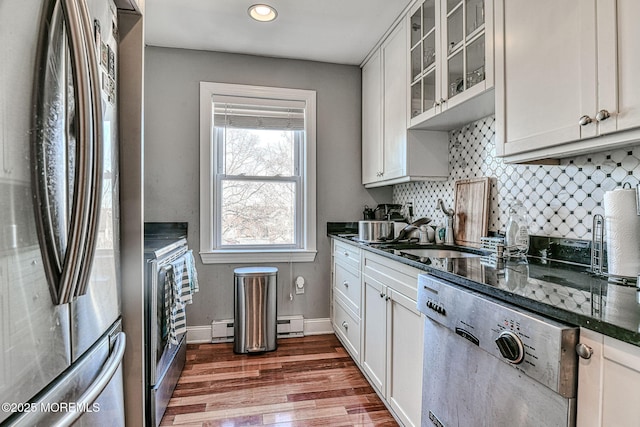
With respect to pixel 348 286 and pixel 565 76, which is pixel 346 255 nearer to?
pixel 348 286

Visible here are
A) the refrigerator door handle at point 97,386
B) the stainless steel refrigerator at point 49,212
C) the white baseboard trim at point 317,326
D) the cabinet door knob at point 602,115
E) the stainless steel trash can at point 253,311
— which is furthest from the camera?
the white baseboard trim at point 317,326

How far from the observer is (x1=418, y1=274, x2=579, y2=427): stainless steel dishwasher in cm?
81

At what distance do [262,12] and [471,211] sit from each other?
192 cm

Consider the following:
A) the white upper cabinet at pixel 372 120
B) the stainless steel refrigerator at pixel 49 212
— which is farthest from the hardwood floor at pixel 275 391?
the white upper cabinet at pixel 372 120

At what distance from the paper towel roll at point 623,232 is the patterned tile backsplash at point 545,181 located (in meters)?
0.23

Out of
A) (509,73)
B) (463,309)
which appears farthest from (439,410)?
(509,73)

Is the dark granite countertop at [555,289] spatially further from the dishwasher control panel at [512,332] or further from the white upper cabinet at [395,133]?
the white upper cabinet at [395,133]

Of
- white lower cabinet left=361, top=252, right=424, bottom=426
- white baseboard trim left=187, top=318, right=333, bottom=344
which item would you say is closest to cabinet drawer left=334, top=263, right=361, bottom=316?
white lower cabinet left=361, top=252, right=424, bottom=426

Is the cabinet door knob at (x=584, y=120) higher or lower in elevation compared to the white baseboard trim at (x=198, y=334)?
higher

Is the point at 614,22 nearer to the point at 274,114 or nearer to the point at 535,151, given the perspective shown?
the point at 535,151

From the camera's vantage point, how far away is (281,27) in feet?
8.18

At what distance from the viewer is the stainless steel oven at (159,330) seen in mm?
1661

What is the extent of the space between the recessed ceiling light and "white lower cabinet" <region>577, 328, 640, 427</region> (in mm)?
2400

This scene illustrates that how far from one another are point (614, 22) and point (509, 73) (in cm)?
42
